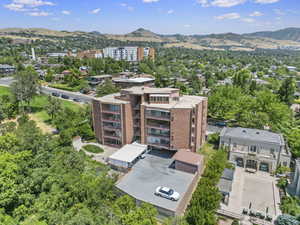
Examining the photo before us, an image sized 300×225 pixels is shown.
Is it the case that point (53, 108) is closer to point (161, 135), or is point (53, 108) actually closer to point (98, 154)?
point (98, 154)

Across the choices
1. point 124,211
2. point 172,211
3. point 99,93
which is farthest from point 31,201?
point 99,93

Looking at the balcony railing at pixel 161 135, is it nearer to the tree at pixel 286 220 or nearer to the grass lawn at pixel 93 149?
the grass lawn at pixel 93 149

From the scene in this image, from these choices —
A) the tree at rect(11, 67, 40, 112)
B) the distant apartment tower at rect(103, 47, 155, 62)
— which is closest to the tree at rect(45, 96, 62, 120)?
the tree at rect(11, 67, 40, 112)

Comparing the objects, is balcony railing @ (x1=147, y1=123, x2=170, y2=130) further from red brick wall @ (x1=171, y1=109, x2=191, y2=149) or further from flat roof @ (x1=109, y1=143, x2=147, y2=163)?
flat roof @ (x1=109, y1=143, x2=147, y2=163)

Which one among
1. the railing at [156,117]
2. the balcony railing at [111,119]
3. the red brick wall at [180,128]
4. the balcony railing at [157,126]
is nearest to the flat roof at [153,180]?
the red brick wall at [180,128]

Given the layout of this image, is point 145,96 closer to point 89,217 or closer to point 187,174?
point 187,174

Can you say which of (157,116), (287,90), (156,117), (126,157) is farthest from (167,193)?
(287,90)
